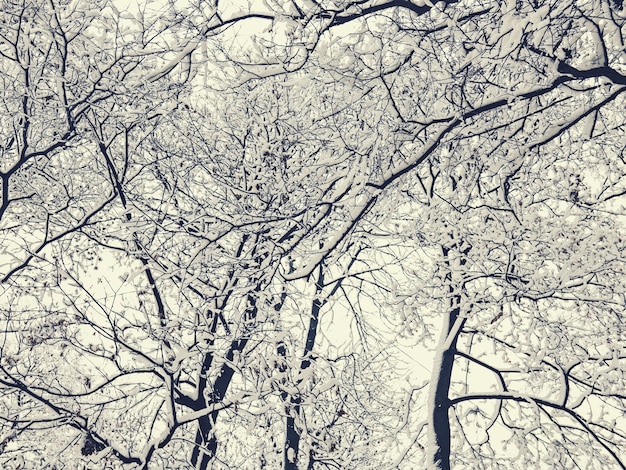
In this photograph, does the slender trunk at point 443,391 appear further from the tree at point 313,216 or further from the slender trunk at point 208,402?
the slender trunk at point 208,402

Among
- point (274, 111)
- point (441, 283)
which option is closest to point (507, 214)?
point (441, 283)

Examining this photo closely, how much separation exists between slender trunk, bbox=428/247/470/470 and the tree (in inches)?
1.5

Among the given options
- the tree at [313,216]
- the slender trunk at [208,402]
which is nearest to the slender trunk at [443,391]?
the tree at [313,216]

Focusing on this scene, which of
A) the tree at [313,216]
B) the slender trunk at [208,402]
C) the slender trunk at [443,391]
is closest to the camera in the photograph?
the tree at [313,216]

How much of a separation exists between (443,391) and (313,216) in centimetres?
427

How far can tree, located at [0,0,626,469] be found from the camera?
5883 mm

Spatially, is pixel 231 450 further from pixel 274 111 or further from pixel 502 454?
pixel 274 111

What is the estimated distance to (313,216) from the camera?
6.54 meters

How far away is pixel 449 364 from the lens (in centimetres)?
969

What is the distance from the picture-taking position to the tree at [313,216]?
232 inches

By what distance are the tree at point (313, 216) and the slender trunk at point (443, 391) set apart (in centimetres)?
4

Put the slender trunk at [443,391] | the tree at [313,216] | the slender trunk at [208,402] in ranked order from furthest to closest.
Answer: the slender trunk at [443,391] → the slender trunk at [208,402] → the tree at [313,216]

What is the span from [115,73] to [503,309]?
5087mm

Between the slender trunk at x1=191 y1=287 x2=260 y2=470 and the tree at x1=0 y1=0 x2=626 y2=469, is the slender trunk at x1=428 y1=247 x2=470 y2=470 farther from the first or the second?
the slender trunk at x1=191 y1=287 x2=260 y2=470
